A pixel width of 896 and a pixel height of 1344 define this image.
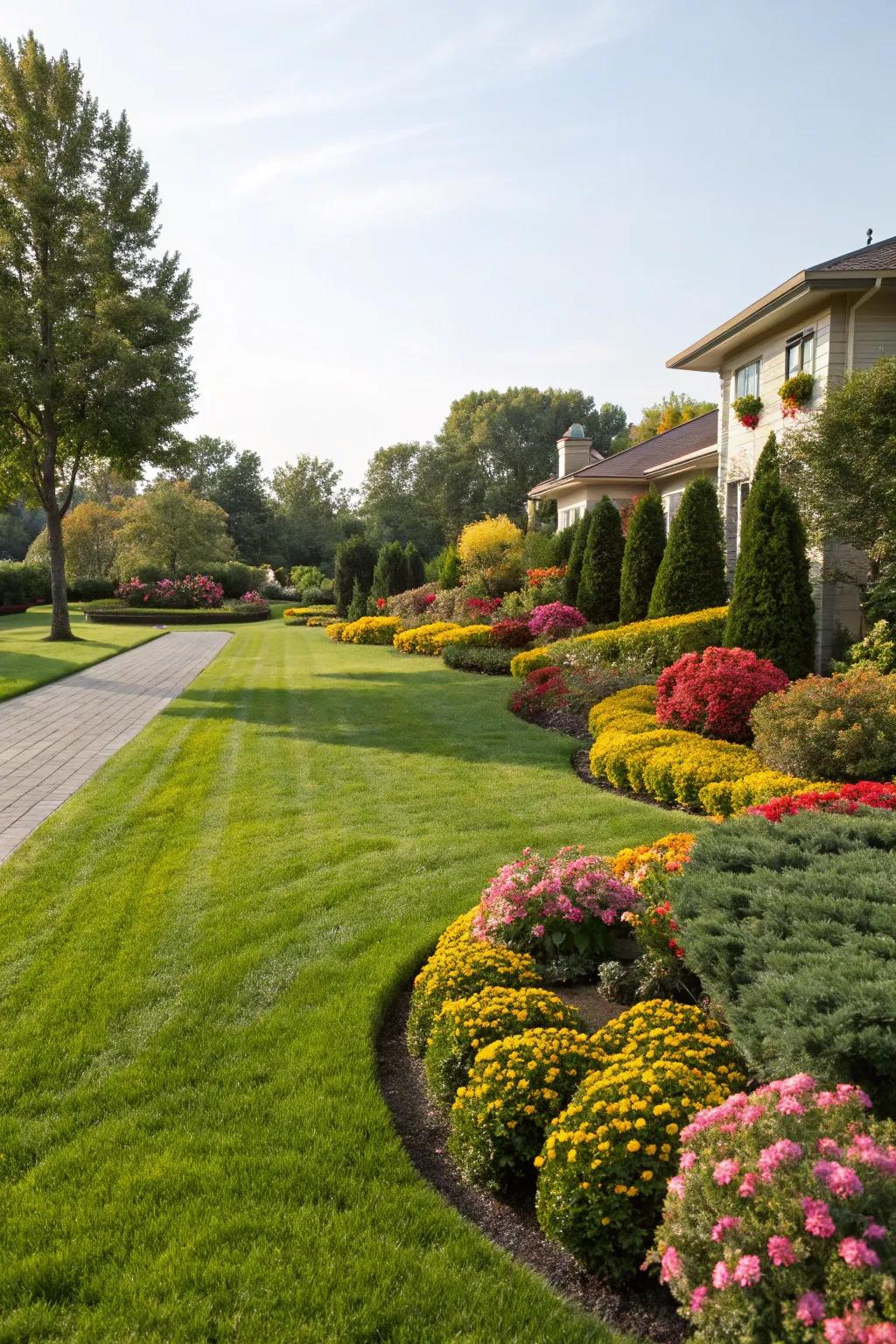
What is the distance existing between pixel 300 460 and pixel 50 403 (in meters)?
58.9

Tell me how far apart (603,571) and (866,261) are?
27.0ft

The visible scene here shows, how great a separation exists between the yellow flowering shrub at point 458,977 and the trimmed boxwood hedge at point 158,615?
31352 mm

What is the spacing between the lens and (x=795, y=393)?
13.4m

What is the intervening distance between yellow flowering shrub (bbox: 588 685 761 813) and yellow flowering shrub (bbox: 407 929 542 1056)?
3.37 meters

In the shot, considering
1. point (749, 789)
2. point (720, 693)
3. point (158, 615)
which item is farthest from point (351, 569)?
point (749, 789)

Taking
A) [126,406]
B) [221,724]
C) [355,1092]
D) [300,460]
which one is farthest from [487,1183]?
[300,460]

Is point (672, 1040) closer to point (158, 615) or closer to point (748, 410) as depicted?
point (748, 410)

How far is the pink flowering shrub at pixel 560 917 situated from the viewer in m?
4.23

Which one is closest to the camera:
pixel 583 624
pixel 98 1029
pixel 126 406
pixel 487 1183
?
pixel 487 1183

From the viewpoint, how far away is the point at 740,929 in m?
3.03

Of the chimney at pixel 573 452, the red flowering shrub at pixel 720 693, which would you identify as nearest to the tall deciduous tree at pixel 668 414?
the chimney at pixel 573 452

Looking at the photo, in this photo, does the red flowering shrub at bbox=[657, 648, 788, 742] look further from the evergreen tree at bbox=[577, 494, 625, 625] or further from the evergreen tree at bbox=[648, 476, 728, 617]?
the evergreen tree at bbox=[577, 494, 625, 625]

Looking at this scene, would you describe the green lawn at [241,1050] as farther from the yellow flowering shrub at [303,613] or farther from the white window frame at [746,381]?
the yellow flowering shrub at [303,613]

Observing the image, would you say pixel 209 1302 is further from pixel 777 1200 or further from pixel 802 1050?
pixel 802 1050
